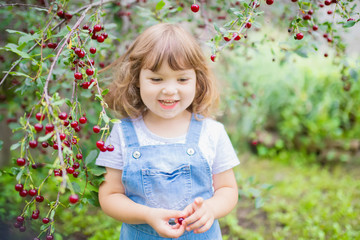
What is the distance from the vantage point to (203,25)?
1955 mm

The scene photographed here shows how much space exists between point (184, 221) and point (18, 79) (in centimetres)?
108

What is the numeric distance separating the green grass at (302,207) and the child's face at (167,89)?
0.84 meters

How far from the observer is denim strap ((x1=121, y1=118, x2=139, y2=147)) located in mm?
1353

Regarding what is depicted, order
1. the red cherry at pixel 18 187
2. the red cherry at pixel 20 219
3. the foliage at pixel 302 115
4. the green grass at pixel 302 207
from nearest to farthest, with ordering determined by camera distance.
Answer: the red cherry at pixel 18 187 < the red cherry at pixel 20 219 < the green grass at pixel 302 207 < the foliage at pixel 302 115

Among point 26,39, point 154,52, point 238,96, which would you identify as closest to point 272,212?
point 238,96

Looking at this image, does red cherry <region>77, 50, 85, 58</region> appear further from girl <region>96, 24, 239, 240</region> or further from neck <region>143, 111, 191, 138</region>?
neck <region>143, 111, 191, 138</region>

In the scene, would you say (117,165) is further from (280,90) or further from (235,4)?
(280,90)

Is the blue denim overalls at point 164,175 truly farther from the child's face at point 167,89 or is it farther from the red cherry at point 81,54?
the red cherry at point 81,54

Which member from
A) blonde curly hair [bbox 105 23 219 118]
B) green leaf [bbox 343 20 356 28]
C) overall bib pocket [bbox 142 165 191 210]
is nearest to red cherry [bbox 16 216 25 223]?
overall bib pocket [bbox 142 165 191 210]

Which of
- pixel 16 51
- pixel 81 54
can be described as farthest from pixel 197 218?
pixel 16 51

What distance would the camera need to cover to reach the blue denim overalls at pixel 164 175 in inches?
51.2

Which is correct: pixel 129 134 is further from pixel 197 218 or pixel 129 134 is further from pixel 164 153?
pixel 197 218

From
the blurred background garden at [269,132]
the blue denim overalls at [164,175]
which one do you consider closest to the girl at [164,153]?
the blue denim overalls at [164,175]

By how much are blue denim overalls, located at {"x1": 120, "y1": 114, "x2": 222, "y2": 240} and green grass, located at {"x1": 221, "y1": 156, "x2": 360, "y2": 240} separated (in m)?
0.71
